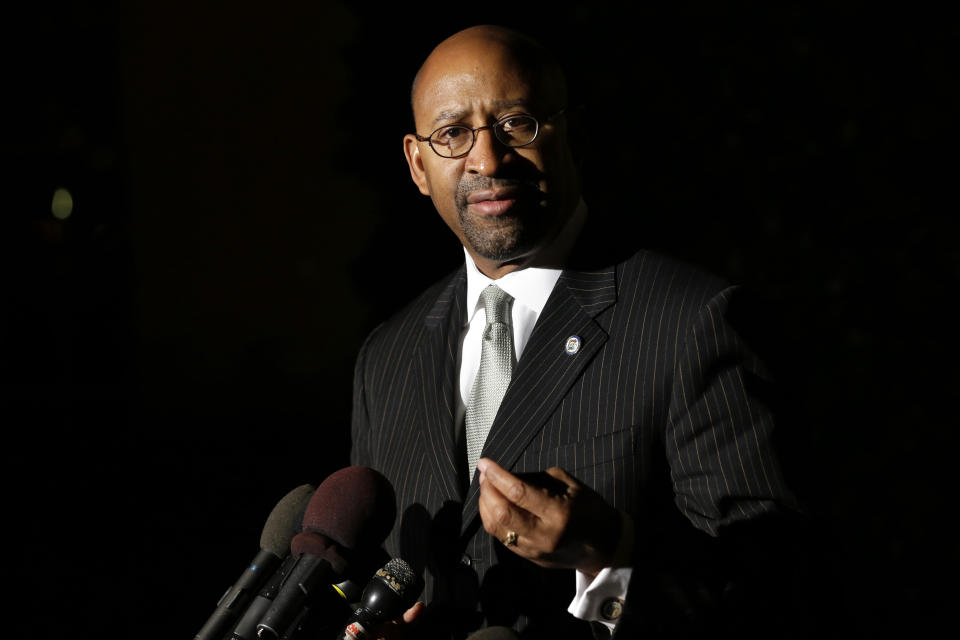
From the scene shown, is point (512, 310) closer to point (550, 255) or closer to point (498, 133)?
point (550, 255)

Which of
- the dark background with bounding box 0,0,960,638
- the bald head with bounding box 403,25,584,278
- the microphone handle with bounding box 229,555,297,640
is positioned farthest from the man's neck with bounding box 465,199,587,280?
the dark background with bounding box 0,0,960,638

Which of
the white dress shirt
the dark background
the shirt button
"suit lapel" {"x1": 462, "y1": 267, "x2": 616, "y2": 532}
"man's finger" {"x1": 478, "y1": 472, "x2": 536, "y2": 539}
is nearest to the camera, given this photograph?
"man's finger" {"x1": 478, "y1": 472, "x2": 536, "y2": 539}

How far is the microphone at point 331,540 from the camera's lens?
3.77ft

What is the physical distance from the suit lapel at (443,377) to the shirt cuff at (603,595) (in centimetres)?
31

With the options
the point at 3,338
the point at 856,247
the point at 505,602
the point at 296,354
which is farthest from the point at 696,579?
the point at 296,354

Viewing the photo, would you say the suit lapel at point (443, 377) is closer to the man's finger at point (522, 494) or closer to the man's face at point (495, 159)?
the man's face at point (495, 159)

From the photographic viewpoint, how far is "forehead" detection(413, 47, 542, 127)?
1556 mm

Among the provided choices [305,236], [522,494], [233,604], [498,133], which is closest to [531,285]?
[498,133]

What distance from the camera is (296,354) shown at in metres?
3.85

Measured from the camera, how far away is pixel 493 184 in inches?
61.4

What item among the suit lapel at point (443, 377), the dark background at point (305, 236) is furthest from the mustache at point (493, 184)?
the dark background at point (305, 236)

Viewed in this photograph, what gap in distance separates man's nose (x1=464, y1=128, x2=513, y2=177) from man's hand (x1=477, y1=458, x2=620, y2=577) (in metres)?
0.60

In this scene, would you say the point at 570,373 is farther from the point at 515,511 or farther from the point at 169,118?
the point at 169,118

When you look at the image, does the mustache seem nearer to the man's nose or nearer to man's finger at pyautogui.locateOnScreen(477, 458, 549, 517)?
the man's nose
